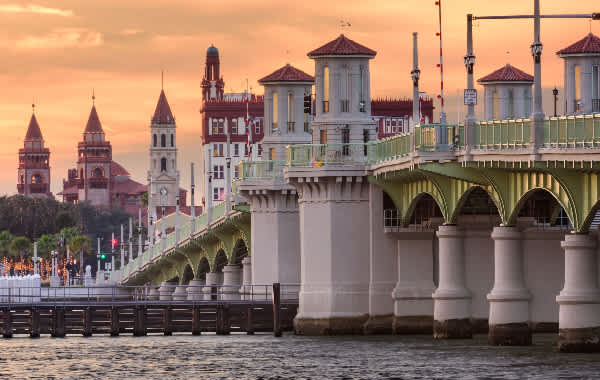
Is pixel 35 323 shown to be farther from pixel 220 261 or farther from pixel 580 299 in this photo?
pixel 220 261

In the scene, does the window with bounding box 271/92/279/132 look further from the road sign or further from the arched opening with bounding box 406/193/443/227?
the road sign

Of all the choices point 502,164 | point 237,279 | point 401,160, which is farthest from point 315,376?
point 237,279

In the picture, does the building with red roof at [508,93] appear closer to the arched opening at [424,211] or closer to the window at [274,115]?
the window at [274,115]

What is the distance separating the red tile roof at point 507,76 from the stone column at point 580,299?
1858 inches

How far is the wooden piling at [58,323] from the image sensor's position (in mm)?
119188

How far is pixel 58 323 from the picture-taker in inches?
4695

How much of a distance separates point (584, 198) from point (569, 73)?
1362 inches

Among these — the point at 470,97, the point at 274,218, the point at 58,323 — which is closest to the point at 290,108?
the point at 274,218

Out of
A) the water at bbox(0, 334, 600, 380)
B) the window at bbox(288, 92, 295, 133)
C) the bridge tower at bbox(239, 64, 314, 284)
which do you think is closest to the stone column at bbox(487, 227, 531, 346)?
the water at bbox(0, 334, 600, 380)

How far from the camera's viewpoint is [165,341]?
A: 113 metres

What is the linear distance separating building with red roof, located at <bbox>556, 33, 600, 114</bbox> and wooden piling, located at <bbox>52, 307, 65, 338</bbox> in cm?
3263

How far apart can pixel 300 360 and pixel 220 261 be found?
88.6m

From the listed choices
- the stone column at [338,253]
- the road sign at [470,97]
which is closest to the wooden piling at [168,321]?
the stone column at [338,253]

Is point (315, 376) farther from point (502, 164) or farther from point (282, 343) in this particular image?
point (282, 343)
